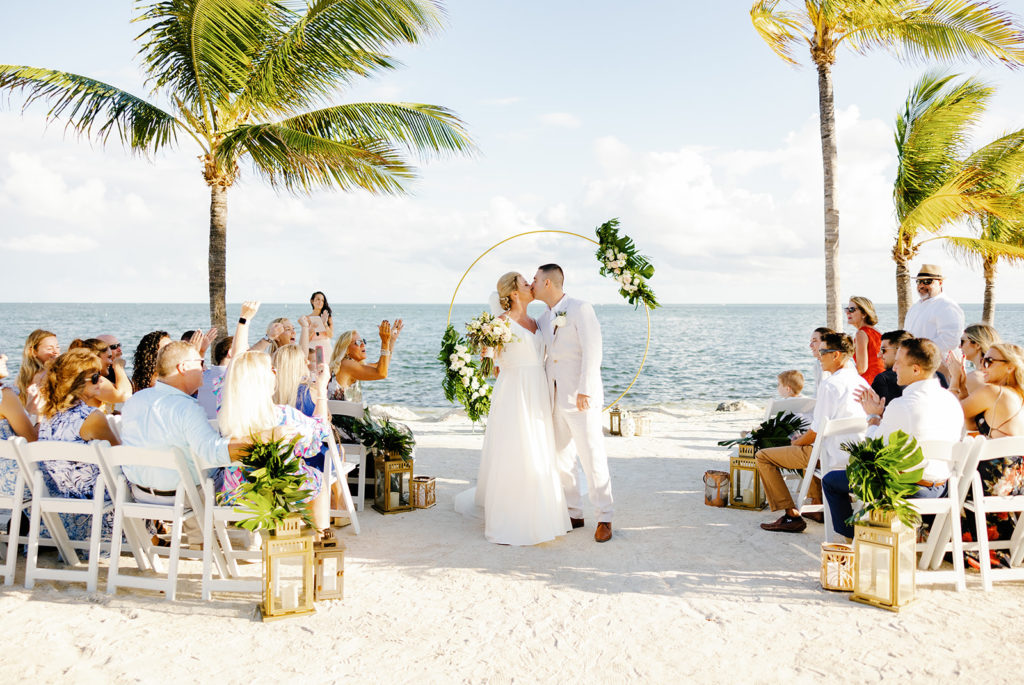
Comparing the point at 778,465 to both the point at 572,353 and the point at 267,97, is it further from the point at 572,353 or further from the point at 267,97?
the point at 267,97

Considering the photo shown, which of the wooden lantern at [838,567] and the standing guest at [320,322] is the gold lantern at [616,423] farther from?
the wooden lantern at [838,567]

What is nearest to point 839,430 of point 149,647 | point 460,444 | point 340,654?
point 340,654

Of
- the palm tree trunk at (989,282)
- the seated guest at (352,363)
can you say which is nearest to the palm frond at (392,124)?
the seated guest at (352,363)

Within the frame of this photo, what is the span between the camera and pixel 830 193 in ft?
34.3

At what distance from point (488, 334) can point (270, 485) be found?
222 centimetres

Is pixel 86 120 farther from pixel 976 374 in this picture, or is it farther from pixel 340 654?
pixel 976 374

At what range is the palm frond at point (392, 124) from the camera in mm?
9812

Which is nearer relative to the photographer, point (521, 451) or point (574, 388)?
point (521, 451)

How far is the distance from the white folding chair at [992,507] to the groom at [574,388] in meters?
2.48

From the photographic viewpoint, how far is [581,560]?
17.2 ft

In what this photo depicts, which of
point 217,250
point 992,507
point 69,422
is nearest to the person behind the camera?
point 992,507

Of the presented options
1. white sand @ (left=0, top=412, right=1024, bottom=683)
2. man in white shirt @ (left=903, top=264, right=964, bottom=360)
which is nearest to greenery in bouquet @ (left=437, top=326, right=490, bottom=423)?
white sand @ (left=0, top=412, right=1024, bottom=683)

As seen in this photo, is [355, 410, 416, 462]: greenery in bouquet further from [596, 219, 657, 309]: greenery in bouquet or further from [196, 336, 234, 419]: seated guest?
[596, 219, 657, 309]: greenery in bouquet

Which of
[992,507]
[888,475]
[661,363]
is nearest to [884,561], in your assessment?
[888,475]
